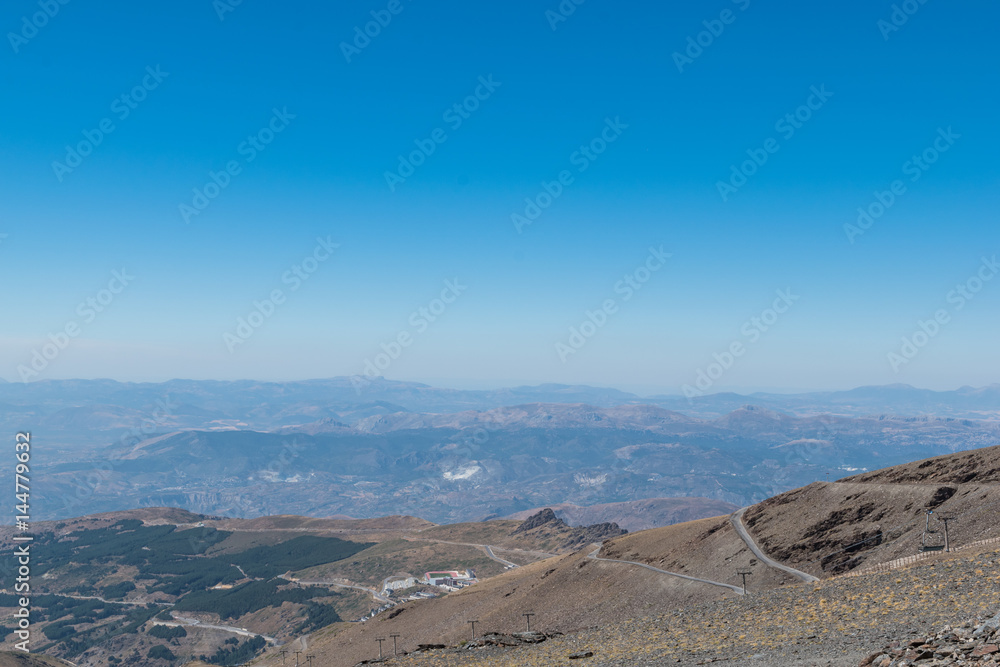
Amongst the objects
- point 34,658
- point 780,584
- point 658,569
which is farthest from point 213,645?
point 780,584

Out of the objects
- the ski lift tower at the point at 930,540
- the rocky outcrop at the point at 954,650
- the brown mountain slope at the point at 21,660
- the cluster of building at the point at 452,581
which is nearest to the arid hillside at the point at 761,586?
the ski lift tower at the point at 930,540

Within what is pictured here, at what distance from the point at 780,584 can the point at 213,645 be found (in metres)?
193

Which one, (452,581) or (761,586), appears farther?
(452,581)

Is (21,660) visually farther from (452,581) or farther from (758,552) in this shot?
(758,552)

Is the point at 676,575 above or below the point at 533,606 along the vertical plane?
above

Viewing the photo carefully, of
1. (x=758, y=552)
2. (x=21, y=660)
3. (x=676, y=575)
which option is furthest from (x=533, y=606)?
(x=21, y=660)

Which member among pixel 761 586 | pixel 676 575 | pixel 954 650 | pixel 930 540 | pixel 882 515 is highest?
pixel 954 650

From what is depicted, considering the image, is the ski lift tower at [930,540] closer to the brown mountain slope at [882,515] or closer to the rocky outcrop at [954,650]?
the brown mountain slope at [882,515]

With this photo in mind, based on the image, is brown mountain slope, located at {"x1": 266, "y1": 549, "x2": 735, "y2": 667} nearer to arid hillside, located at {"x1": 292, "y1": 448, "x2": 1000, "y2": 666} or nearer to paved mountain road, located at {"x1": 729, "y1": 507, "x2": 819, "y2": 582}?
arid hillside, located at {"x1": 292, "y1": 448, "x2": 1000, "y2": 666}

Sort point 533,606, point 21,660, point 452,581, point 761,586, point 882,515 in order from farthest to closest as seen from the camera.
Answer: point 452,581
point 21,660
point 533,606
point 882,515
point 761,586

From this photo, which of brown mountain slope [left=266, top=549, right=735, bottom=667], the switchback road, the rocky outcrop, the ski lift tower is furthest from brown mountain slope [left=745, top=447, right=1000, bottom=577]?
the rocky outcrop

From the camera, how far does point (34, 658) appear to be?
A: 377 feet

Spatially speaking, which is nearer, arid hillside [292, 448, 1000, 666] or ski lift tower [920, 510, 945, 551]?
arid hillside [292, 448, 1000, 666]

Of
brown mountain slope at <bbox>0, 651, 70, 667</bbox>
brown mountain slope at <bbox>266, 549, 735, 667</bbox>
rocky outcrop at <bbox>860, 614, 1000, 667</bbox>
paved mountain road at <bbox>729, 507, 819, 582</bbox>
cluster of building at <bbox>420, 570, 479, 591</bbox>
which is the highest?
rocky outcrop at <bbox>860, 614, 1000, 667</bbox>
